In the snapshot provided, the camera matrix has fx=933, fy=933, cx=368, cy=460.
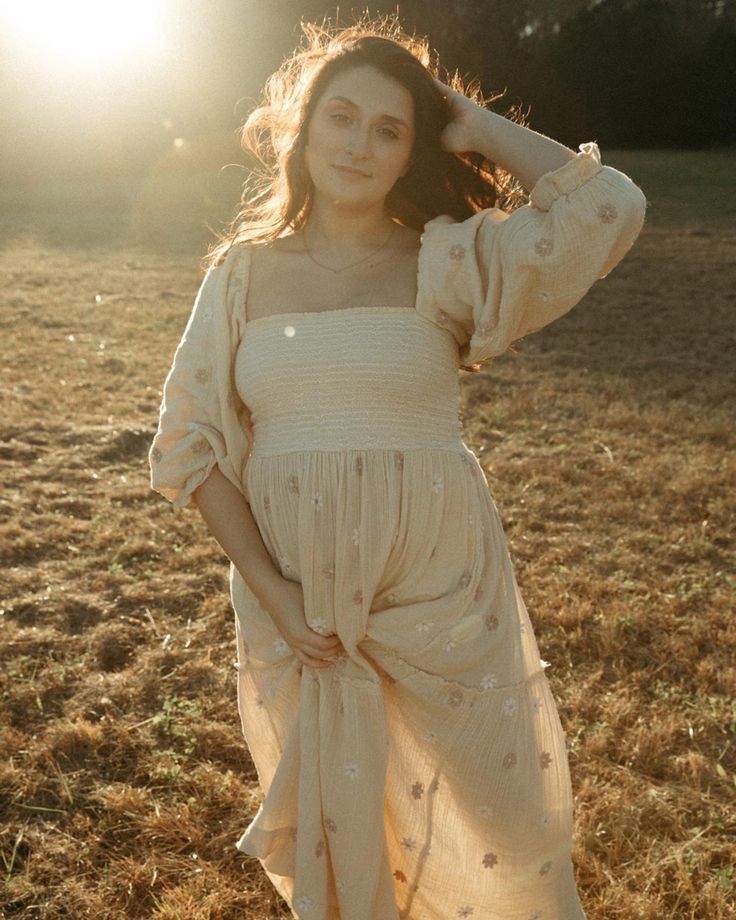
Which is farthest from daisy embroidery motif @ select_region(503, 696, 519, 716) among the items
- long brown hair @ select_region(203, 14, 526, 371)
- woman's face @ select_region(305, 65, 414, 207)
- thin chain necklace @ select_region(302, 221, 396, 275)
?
woman's face @ select_region(305, 65, 414, 207)

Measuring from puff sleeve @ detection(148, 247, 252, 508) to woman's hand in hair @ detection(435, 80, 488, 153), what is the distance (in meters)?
0.48

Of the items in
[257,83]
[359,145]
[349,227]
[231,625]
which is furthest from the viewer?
[257,83]

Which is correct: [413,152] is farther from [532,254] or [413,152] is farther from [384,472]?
[384,472]

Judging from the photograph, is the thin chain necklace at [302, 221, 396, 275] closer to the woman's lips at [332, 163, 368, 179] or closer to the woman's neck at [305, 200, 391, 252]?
the woman's neck at [305, 200, 391, 252]

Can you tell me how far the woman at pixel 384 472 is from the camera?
1649 mm

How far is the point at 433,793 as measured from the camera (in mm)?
1833

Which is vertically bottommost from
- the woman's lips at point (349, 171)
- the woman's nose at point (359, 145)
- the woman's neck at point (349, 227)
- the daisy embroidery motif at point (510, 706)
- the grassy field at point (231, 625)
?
the grassy field at point (231, 625)

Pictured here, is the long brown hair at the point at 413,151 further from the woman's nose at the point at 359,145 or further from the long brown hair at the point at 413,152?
the woman's nose at the point at 359,145

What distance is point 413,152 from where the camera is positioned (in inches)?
71.2

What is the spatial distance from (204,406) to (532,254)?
0.67 meters

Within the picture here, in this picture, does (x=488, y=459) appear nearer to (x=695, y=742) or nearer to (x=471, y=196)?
(x=695, y=742)

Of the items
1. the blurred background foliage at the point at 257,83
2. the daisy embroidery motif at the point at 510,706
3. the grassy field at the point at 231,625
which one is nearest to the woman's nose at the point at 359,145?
the daisy embroidery motif at the point at 510,706

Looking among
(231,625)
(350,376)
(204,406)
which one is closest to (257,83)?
(231,625)

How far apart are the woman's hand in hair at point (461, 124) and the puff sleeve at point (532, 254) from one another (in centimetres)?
17
